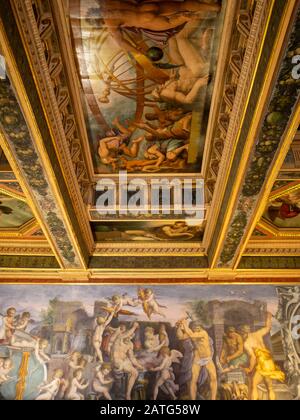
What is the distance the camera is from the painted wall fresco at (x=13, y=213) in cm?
949

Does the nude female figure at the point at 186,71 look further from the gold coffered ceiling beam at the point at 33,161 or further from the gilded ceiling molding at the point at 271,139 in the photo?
the gold coffered ceiling beam at the point at 33,161

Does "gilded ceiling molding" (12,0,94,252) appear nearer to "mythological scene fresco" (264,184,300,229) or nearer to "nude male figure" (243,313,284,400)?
"mythological scene fresco" (264,184,300,229)

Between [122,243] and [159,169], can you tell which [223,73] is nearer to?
[159,169]

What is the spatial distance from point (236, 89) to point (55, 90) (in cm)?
287

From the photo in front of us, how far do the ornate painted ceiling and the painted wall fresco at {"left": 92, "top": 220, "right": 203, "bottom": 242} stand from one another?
0.05 metres

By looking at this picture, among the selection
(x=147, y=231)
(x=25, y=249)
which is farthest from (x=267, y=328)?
(x=25, y=249)

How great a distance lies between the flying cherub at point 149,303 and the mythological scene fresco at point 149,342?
3 cm

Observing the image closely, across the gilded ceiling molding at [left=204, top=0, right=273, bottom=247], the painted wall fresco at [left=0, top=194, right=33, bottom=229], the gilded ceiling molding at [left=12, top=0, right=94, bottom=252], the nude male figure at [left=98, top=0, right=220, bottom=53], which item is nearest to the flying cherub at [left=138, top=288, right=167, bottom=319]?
the gilded ceiling molding at [left=12, top=0, right=94, bottom=252]

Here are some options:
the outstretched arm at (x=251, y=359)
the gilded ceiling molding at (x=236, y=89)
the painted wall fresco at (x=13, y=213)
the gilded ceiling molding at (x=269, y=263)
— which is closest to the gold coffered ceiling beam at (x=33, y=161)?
the painted wall fresco at (x=13, y=213)

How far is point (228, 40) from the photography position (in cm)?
550

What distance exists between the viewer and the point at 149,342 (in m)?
9.76

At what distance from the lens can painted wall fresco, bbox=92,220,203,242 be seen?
9734mm
